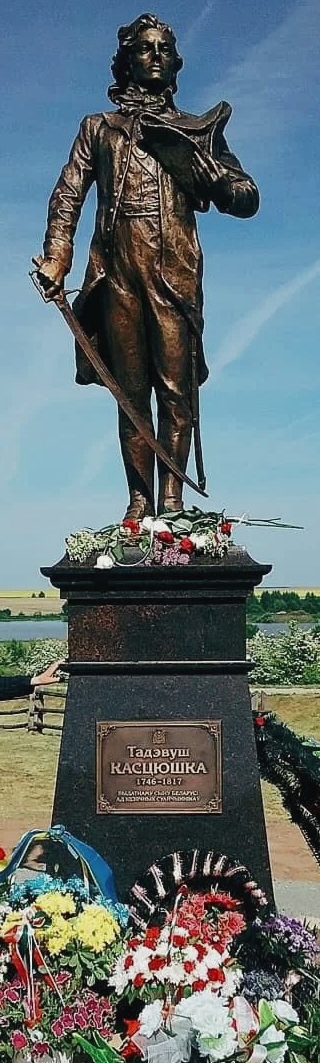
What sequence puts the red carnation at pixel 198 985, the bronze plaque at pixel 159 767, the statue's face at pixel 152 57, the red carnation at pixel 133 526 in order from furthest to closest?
the statue's face at pixel 152 57, the red carnation at pixel 133 526, the bronze plaque at pixel 159 767, the red carnation at pixel 198 985

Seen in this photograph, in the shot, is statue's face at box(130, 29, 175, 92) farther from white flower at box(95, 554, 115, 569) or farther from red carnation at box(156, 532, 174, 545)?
white flower at box(95, 554, 115, 569)

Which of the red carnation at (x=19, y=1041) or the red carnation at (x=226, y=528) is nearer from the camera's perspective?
the red carnation at (x=19, y=1041)

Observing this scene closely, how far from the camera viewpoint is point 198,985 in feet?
11.2

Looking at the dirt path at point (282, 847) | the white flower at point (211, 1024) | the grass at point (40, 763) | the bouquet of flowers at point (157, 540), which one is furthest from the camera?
the grass at point (40, 763)

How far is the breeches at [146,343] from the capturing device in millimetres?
6676

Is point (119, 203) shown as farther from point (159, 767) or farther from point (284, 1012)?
point (284, 1012)

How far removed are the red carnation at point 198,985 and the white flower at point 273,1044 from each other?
0.91 ft

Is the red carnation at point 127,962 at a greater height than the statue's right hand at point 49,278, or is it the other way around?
the statue's right hand at point 49,278

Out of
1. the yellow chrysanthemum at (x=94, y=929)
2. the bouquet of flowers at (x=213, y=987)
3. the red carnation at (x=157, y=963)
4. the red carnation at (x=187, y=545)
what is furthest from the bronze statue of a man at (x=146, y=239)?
the red carnation at (x=157, y=963)

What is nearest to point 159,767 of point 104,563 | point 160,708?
point 160,708

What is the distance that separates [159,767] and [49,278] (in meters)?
2.74

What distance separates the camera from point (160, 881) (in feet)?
16.0

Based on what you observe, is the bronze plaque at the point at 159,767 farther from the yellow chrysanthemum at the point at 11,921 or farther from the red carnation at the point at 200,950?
the red carnation at the point at 200,950

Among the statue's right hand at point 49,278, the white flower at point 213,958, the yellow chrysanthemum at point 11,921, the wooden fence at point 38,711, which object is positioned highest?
the statue's right hand at point 49,278
